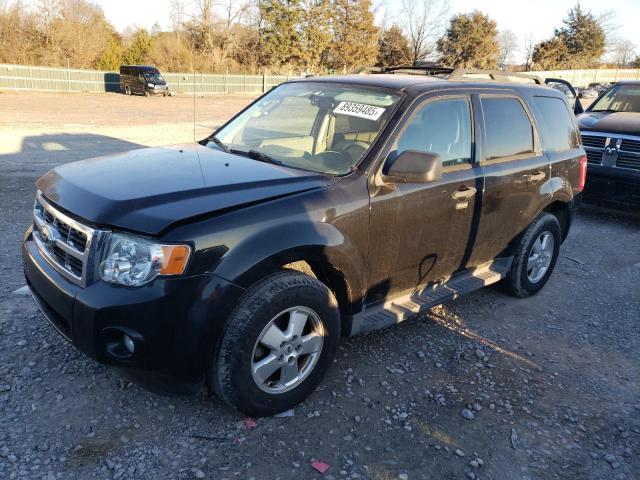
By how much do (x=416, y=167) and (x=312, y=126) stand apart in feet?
3.51

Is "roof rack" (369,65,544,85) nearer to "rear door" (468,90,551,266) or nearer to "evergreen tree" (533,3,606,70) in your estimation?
"rear door" (468,90,551,266)

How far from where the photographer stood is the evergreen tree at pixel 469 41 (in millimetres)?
47344

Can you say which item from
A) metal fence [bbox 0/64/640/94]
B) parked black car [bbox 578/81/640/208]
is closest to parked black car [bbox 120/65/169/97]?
metal fence [bbox 0/64/640/94]

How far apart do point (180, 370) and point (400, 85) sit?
2.38 m

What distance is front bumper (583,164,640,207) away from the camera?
7.55 m

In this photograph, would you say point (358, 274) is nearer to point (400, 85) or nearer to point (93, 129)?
point (400, 85)

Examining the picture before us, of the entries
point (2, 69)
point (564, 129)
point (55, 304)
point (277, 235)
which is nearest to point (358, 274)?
point (277, 235)

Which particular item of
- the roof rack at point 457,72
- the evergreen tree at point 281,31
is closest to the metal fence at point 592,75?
the evergreen tree at point 281,31

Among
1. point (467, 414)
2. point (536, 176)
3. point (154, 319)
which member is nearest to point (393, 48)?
point (536, 176)

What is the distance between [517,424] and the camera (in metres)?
3.15

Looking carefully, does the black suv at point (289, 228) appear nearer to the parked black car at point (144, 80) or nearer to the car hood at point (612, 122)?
the car hood at point (612, 122)

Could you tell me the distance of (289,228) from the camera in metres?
2.80

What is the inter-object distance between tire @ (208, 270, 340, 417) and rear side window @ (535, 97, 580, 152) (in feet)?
9.48

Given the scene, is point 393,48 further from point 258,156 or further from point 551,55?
point 258,156
